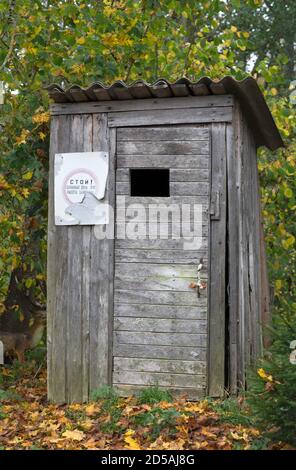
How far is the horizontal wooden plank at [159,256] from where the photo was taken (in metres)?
6.80

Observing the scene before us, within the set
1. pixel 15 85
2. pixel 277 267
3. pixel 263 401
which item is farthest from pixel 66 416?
pixel 277 267

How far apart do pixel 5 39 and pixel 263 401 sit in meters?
6.92

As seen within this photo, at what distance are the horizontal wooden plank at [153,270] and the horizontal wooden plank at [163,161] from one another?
100 centimetres

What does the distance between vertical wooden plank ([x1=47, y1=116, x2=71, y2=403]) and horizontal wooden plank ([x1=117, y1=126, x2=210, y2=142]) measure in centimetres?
65

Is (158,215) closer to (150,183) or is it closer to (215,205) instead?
(215,205)

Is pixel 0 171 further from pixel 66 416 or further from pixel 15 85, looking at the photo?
pixel 66 416

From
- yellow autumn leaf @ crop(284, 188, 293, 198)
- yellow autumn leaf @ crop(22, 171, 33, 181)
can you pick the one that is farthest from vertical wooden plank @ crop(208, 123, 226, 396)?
yellow autumn leaf @ crop(284, 188, 293, 198)

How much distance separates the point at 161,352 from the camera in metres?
6.85

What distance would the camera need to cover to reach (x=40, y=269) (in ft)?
28.5

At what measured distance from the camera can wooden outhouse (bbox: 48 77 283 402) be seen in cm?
674

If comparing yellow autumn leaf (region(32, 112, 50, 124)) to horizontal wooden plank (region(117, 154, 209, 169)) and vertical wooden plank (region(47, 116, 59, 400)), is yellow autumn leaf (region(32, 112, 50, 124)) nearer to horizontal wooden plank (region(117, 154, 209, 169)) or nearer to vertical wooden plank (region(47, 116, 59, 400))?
vertical wooden plank (region(47, 116, 59, 400))

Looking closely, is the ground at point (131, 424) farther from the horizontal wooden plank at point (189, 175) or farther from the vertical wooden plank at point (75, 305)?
the horizontal wooden plank at point (189, 175)

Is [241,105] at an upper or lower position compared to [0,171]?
upper
